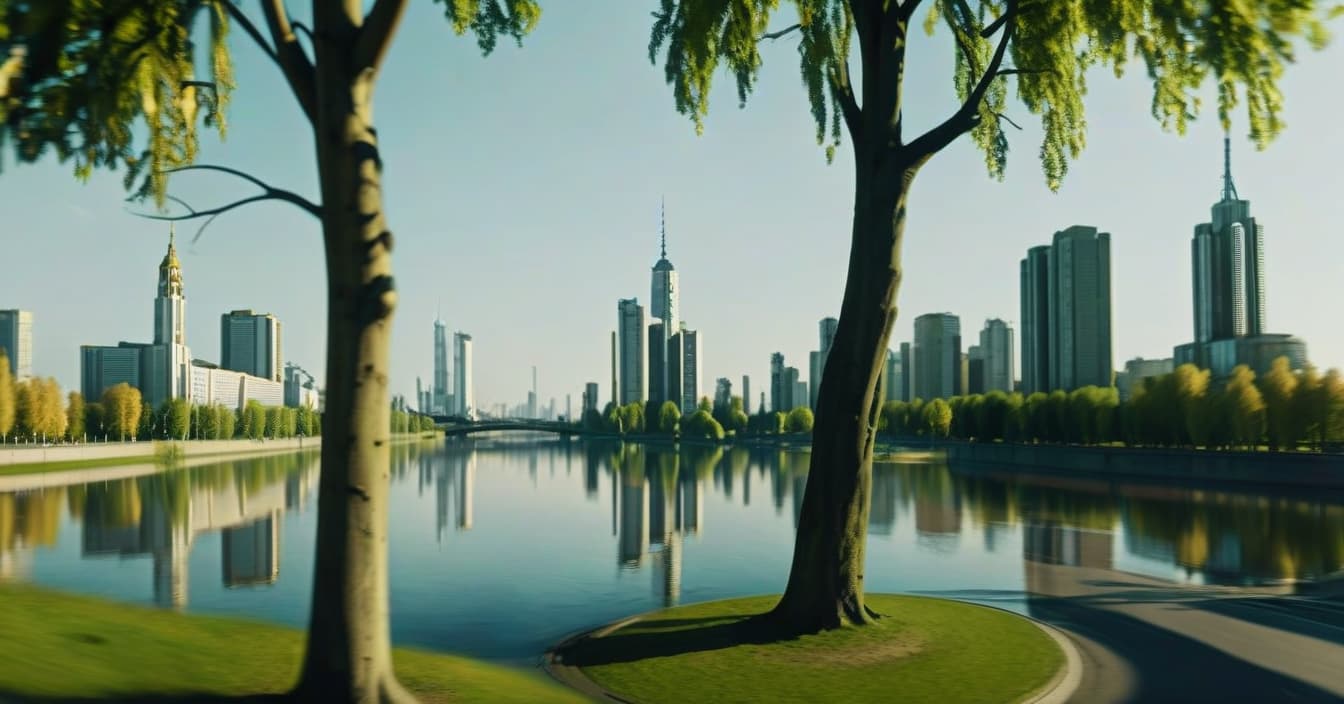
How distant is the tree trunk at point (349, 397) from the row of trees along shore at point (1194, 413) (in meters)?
63.9

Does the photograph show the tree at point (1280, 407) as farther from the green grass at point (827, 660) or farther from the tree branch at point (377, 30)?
the tree branch at point (377, 30)

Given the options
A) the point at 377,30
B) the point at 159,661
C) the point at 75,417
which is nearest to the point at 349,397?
the point at 377,30

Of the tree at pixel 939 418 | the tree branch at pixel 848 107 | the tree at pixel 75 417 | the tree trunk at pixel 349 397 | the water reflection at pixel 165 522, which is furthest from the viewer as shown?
the tree at pixel 939 418

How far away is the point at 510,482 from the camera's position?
80.3 m

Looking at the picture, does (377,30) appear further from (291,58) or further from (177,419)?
(177,419)

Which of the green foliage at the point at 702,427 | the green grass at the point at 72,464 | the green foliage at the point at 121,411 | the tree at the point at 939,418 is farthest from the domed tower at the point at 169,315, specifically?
the tree at the point at 939,418

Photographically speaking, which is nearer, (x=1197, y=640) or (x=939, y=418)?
(x=1197, y=640)

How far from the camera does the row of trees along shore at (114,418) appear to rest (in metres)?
94.3

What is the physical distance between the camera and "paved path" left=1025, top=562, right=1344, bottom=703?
43.5ft

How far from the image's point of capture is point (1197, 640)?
53.8 feet

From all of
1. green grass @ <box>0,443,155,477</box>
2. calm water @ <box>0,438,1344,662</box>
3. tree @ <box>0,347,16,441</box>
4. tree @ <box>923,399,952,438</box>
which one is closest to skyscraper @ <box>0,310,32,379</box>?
green grass @ <box>0,443,155,477</box>

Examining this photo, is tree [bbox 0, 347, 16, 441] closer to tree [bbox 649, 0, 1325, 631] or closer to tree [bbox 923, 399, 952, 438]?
tree [bbox 649, 0, 1325, 631]

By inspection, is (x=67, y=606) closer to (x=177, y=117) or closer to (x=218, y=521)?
(x=177, y=117)

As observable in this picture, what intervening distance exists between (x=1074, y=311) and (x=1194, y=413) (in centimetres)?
6939
